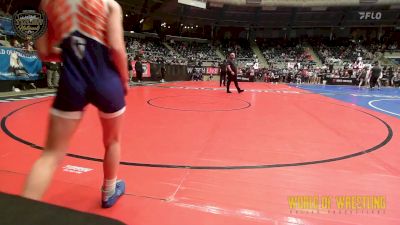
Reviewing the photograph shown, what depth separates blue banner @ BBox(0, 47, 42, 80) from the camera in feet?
Answer: 29.2

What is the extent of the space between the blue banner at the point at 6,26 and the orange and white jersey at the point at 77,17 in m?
14.4

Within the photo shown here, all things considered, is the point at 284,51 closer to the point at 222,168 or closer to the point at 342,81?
the point at 342,81

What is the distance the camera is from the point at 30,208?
1.05 metres

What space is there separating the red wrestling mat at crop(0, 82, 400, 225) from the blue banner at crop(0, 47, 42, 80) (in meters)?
4.46

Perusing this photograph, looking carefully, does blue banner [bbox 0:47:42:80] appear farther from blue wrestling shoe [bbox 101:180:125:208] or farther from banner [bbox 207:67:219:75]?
banner [bbox 207:67:219:75]

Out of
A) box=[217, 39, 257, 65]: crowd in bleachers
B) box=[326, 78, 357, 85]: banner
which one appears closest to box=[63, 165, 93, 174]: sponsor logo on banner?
box=[326, 78, 357, 85]: banner

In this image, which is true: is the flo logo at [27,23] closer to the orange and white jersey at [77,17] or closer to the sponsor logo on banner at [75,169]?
the sponsor logo on banner at [75,169]

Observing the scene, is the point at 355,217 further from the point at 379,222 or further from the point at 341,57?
the point at 341,57

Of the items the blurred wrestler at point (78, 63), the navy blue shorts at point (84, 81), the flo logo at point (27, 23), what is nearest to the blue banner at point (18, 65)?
the flo logo at point (27, 23)

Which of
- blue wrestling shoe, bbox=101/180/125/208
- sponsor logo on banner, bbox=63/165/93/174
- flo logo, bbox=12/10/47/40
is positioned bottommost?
sponsor logo on banner, bbox=63/165/93/174

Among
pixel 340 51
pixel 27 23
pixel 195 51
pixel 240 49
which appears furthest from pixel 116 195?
pixel 340 51

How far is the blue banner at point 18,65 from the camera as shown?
889cm

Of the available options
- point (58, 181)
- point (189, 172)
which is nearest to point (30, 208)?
point (58, 181)

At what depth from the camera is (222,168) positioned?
2971 mm
